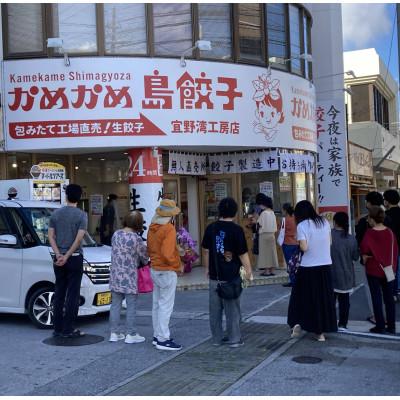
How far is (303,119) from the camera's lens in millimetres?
14539

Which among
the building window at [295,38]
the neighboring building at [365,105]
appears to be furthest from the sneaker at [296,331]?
the neighboring building at [365,105]

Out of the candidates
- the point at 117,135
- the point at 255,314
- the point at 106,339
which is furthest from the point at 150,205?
the point at 106,339

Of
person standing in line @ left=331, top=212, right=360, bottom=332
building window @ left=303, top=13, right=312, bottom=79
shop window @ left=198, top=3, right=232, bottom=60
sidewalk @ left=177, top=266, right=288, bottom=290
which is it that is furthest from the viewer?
building window @ left=303, top=13, right=312, bottom=79

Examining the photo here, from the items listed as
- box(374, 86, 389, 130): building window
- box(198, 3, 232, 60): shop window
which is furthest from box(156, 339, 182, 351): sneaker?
box(374, 86, 389, 130): building window

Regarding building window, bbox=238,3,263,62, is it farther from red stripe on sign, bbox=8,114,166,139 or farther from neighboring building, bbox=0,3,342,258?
red stripe on sign, bbox=8,114,166,139

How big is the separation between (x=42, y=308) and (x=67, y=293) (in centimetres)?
92

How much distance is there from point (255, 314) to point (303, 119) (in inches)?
283

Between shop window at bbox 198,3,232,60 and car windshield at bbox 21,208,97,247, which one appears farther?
shop window at bbox 198,3,232,60

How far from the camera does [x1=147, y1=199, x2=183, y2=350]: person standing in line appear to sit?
6.76m

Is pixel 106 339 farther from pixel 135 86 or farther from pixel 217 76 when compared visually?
pixel 217 76

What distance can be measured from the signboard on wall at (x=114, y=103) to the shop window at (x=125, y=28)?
35 centimetres

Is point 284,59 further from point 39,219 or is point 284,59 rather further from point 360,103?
point 360,103

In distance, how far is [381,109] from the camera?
30.5m

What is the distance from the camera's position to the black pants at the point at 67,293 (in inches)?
285
